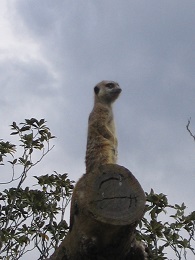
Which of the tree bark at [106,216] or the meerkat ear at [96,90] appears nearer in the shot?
the tree bark at [106,216]

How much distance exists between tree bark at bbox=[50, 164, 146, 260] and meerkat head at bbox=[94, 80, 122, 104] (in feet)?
11.7

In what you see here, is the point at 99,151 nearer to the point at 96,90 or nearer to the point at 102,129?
the point at 102,129

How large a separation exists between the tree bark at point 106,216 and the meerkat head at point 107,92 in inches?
140

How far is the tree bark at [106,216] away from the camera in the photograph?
7.52ft

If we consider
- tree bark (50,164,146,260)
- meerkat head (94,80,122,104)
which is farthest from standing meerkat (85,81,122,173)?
tree bark (50,164,146,260)

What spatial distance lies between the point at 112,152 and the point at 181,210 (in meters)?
1.45

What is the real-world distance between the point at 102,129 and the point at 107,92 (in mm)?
1026

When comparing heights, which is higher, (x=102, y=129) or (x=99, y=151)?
(x=102, y=129)

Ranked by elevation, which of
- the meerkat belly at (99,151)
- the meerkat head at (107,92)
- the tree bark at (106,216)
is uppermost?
the meerkat head at (107,92)

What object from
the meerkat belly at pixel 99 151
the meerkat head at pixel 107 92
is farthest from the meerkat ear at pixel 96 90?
the meerkat belly at pixel 99 151

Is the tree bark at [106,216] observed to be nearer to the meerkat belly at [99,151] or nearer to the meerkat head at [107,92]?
the meerkat belly at [99,151]

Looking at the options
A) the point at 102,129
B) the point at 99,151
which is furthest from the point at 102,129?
the point at 99,151

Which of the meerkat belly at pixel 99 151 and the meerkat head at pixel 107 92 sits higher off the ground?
the meerkat head at pixel 107 92

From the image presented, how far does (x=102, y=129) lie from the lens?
522 centimetres
